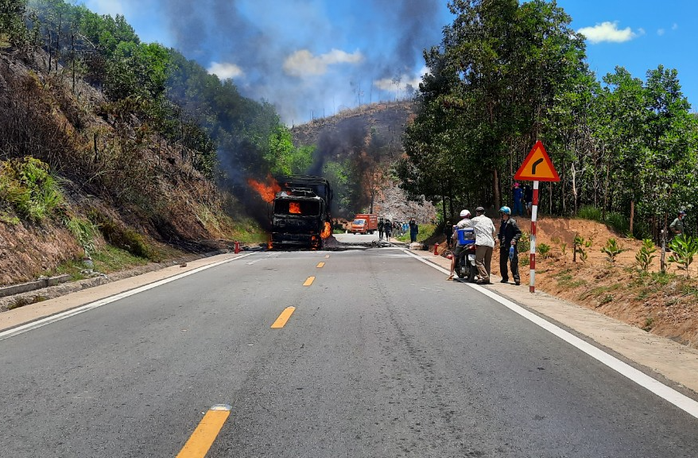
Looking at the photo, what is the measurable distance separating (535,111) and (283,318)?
2525cm

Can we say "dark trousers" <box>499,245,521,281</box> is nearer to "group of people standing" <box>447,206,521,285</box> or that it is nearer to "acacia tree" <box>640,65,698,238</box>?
"group of people standing" <box>447,206,521,285</box>

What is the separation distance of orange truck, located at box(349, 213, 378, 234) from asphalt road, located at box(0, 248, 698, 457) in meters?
64.8

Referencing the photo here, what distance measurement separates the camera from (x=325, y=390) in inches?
189

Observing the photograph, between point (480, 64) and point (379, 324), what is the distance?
21.5 m

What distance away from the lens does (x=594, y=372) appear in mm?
5434

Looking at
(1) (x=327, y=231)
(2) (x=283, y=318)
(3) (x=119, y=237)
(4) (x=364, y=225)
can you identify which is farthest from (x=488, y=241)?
(4) (x=364, y=225)

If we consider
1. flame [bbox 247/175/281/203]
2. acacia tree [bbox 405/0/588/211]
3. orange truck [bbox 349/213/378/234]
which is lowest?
orange truck [bbox 349/213/378/234]

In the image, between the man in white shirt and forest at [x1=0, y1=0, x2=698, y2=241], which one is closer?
the man in white shirt

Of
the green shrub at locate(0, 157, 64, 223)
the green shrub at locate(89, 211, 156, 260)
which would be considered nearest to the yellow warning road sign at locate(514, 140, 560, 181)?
the green shrub at locate(0, 157, 64, 223)

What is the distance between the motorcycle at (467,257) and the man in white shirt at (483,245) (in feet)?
0.44

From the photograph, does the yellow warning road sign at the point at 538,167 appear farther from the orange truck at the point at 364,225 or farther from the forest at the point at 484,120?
the orange truck at the point at 364,225

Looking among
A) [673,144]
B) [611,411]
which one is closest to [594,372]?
[611,411]

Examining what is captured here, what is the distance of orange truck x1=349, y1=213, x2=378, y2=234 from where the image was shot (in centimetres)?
7356

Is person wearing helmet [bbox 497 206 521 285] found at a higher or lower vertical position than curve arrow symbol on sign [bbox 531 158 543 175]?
lower
